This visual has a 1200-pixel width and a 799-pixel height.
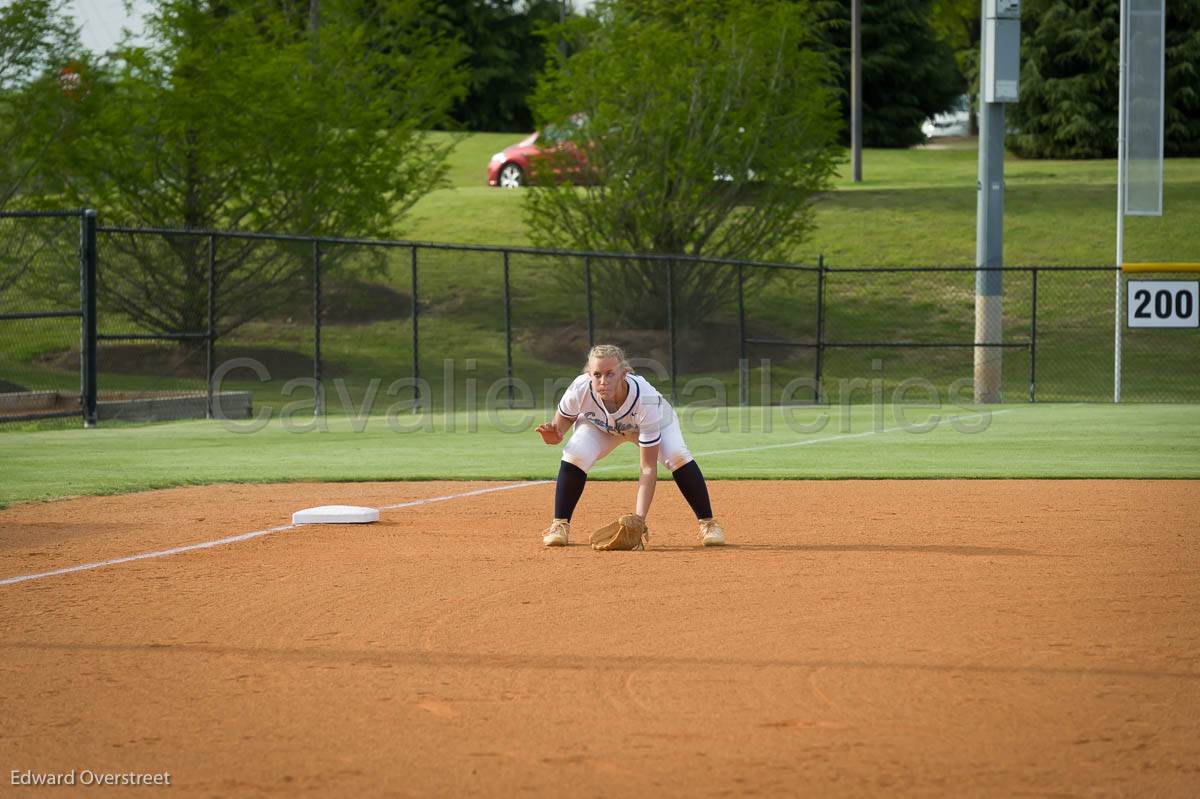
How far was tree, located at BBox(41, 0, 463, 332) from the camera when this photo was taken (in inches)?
1070

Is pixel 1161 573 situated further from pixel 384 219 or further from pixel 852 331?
pixel 852 331

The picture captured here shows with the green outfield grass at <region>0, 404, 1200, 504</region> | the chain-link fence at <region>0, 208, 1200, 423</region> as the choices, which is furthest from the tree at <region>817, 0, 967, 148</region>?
the green outfield grass at <region>0, 404, 1200, 504</region>

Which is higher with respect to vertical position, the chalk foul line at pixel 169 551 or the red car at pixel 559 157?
the red car at pixel 559 157

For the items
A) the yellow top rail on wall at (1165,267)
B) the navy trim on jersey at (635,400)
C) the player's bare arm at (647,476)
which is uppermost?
the yellow top rail on wall at (1165,267)

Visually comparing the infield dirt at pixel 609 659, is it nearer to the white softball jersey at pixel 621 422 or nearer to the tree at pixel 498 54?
the white softball jersey at pixel 621 422

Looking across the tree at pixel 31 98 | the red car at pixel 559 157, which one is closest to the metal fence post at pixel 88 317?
the tree at pixel 31 98

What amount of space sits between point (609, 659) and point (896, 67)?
5716 centimetres

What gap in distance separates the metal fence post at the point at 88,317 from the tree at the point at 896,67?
41.1 metres

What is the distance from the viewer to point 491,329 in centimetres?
3434

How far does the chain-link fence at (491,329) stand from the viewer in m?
25.9

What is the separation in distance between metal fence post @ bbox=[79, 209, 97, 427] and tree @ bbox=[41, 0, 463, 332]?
25.1 feet

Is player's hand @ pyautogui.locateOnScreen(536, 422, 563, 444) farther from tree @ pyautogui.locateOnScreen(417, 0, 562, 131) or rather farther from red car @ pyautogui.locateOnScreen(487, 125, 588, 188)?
tree @ pyautogui.locateOnScreen(417, 0, 562, 131)

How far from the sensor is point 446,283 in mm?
37719

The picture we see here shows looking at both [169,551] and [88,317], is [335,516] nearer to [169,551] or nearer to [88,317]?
[169,551]
